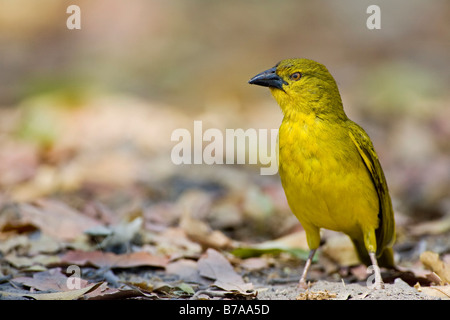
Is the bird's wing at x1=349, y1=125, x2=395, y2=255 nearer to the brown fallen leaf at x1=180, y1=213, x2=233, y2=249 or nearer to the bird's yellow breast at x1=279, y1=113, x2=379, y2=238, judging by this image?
the bird's yellow breast at x1=279, y1=113, x2=379, y2=238

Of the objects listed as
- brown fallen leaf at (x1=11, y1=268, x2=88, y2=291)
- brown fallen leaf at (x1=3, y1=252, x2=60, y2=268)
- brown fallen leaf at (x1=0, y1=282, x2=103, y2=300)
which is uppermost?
brown fallen leaf at (x1=0, y1=282, x2=103, y2=300)

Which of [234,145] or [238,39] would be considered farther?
[238,39]

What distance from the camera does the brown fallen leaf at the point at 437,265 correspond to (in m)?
3.75

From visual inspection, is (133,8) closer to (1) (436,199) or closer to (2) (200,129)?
(2) (200,129)

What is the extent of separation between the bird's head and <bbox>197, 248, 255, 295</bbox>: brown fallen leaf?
102 cm

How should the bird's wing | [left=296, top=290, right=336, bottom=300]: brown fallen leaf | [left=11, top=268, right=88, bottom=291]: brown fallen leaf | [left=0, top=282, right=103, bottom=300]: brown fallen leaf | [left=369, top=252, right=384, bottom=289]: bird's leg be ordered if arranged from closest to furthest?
[left=0, top=282, right=103, bottom=300]: brown fallen leaf
[left=296, top=290, right=336, bottom=300]: brown fallen leaf
[left=11, top=268, right=88, bottom=291]: brown fallen leaf
[left=369, top=252, right=384, bottom=289]: bird's leg
the bird's wing

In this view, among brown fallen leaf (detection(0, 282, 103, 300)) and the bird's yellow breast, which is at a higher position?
the bird's yellow breast

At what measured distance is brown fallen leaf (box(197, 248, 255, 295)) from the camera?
12.1 feet

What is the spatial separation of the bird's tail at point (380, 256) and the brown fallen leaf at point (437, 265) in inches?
13.0

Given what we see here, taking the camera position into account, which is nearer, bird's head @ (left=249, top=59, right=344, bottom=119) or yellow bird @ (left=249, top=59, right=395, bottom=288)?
yellow bird @ (left=249, top=59, right=395, bottom=288)

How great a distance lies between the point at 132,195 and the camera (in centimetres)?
598

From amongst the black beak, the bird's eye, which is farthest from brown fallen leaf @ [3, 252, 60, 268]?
the bird's eye
